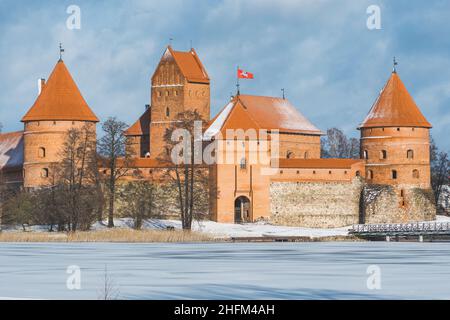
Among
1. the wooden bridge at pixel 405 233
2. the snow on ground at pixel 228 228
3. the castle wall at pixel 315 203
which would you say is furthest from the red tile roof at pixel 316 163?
the wooden bridge at pixel 405 233

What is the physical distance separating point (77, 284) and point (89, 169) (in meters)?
29.3

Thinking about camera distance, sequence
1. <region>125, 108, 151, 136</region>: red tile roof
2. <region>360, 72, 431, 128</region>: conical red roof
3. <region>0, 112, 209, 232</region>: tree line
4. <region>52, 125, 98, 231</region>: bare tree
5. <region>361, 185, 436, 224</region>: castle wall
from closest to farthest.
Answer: <region>52, 125, 98, 231</region>: bare tree
<region>0, 112, 209, 232</region>: tree line
<region>361, 185, 436, 224</region>: castle wall
<region>360, 72, 431, 128</region>: conical red roof
<region>125, 108, 151, 136</region>: red tile roof

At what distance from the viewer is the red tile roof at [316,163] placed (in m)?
53.0

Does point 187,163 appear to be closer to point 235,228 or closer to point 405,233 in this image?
point 235,228

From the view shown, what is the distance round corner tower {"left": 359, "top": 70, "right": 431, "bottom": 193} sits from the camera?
181ft

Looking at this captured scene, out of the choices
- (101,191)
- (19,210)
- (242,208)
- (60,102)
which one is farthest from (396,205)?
(19,210)

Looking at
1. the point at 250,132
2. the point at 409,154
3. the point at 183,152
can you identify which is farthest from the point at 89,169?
the point at 409,154

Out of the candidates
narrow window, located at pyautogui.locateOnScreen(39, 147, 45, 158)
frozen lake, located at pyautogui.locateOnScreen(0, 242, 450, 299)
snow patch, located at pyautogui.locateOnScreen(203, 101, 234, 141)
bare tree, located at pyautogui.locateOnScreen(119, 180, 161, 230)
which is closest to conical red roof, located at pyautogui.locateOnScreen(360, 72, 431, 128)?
snow patch, located at pyautogui.locateOnScreen(203, 101, 234, 141)

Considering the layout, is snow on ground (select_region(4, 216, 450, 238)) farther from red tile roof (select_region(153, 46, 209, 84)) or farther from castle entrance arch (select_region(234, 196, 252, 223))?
red tile roof (select_region(153, 46, 209, 84))

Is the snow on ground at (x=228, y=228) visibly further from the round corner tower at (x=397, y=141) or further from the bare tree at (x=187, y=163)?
the round corner tower at (x=397, y=141)

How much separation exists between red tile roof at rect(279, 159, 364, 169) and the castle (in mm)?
48

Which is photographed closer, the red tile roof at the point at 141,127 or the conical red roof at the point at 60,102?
the conical red roof at the point at 60,102

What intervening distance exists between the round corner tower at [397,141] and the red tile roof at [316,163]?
178 cm
